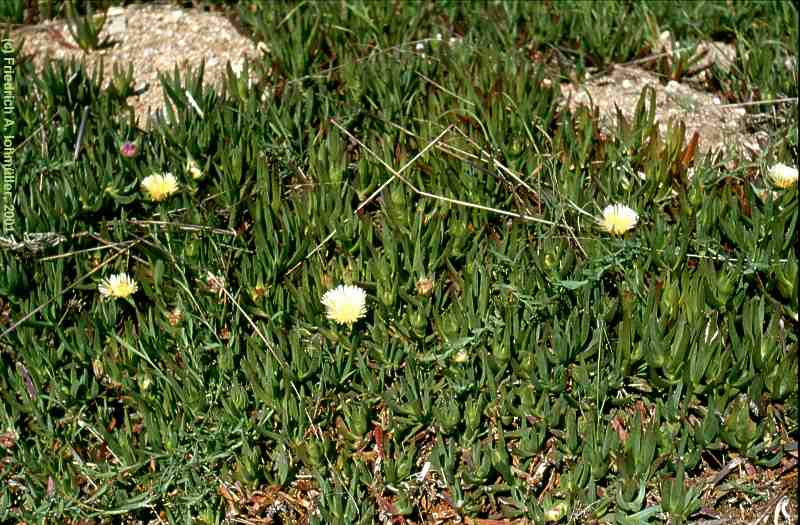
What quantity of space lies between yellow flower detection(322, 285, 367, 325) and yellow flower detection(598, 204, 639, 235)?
26.4 inches

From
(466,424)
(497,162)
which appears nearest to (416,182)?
(497,162)

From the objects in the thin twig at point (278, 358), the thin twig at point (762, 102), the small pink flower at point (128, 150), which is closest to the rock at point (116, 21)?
the small pink flower at point (128, 150)

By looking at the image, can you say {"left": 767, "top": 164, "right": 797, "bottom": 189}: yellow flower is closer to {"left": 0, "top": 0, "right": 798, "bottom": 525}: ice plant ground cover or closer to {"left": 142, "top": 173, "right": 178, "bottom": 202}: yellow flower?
{"left": 0, "top": 0, "right": 798, "bottom": 525}: ice plant ground cover

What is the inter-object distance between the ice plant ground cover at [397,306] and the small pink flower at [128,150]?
0.01 meters

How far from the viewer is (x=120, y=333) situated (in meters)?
2.62

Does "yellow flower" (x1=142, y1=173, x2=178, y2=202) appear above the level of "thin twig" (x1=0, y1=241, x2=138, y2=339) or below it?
above

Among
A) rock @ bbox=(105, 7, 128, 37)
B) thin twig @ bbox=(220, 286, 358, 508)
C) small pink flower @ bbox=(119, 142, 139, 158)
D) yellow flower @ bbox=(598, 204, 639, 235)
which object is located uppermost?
rock @ bbox=(105, 7, 128, 37)

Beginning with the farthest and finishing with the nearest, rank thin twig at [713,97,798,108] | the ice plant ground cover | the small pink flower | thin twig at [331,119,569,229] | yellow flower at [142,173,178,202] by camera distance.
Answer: thin twig at [713,97,798,108] → the small pink flower → yellow flower at [142,173,178,202] → thin twig at [331,119,569,229] → the ice plant ground cover

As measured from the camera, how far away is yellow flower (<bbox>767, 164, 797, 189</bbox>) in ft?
9.04

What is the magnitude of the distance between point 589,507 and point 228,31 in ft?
7.62

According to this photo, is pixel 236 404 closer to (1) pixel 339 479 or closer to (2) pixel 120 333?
(1) pixel 339 479

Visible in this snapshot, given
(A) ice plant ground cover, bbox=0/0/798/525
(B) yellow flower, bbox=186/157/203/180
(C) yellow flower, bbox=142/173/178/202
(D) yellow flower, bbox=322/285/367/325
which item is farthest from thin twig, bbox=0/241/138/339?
(D) yellow flower, bbox=322/285/367/325

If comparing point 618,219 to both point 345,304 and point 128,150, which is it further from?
point 128,150

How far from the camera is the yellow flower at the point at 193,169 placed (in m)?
2.90
